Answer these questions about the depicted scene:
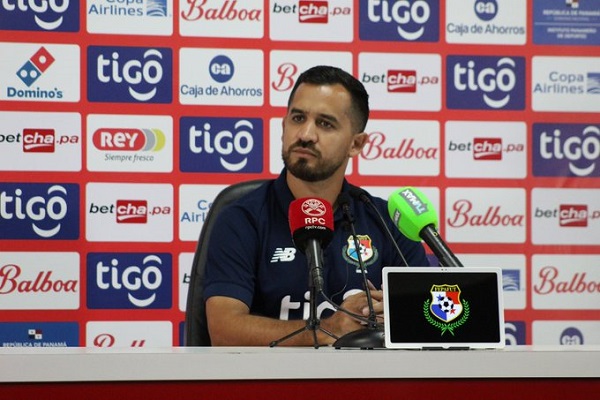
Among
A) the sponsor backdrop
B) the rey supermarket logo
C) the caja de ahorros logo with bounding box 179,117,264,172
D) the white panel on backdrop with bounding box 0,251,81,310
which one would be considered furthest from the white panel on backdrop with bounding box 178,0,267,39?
the white panel on backdrop with bounding box 0,251,81,310

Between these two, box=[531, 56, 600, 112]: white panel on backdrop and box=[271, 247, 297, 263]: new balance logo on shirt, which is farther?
box=[531, 56, 600, 112]: white panel on backdrop

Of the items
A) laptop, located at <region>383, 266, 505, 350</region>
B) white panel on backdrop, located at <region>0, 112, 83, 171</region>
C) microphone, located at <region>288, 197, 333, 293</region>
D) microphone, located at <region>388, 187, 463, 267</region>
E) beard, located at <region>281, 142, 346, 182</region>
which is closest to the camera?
laptop, located at <region>383, 266, 505, 350</region>

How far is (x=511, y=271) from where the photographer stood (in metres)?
3.41

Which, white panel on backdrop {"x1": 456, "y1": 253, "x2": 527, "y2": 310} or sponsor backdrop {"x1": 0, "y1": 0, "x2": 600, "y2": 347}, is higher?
sponsor backdrop {"x1": 0, "y1": 0, "x2": 600, "y2": 347}

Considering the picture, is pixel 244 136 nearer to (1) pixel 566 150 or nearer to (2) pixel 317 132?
(2) pixel 317 132

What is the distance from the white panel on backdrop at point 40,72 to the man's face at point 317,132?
41.1 inches

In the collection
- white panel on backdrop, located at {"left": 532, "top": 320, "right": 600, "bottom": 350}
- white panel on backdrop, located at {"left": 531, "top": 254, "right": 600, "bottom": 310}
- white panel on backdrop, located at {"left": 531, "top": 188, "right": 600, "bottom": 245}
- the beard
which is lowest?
white panel on backdrop, located at {"left": 532, "top": 320, "right": 600, "bottom": 350}

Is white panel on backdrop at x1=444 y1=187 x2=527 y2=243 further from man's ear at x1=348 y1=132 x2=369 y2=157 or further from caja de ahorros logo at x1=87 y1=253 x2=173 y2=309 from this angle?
caja de ahorros logo at x1=87 y1=253 x2=173 y2=309

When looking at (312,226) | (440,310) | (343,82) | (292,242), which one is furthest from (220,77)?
(440,310)

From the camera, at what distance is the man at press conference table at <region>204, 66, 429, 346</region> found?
229cm

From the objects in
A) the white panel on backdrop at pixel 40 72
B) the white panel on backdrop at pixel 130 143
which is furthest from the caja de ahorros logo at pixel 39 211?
the white panel on backdrop at pixel 40 72

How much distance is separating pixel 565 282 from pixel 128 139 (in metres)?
1.69

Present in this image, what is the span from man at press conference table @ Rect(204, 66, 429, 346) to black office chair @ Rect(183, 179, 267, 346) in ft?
0.13

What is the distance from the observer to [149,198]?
3.28m
